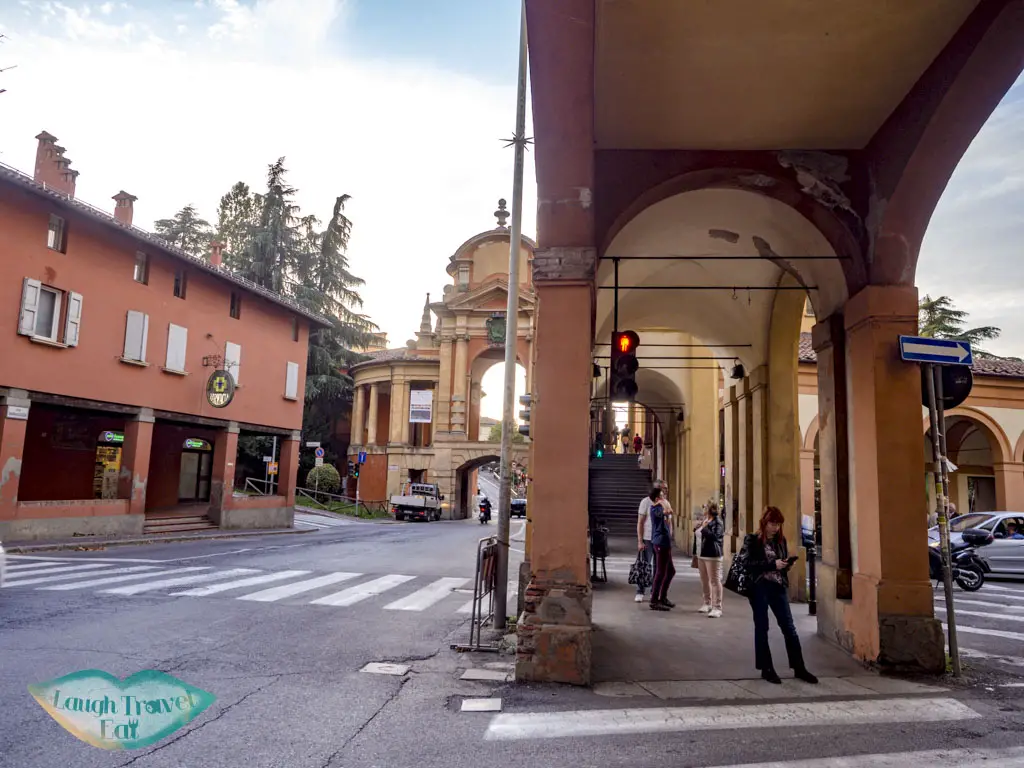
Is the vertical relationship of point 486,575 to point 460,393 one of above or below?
below

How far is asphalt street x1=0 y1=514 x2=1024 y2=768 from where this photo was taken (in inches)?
169

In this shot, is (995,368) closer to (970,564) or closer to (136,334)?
(970,564)

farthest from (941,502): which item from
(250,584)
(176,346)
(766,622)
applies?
(176,346)

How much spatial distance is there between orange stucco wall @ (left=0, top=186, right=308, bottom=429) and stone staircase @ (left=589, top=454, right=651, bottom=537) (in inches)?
557

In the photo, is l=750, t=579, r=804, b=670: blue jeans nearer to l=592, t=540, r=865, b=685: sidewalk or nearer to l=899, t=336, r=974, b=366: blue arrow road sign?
l=592, t=540, r=865, b=685: sidewalk

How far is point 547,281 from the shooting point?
6770 mm

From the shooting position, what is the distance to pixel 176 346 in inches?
933

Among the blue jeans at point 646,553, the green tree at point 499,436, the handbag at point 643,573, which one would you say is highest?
the green tree at point 499,436

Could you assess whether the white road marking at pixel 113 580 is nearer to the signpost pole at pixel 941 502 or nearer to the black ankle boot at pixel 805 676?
the black ankle boot at pixel 805 676

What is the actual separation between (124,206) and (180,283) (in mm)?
4669

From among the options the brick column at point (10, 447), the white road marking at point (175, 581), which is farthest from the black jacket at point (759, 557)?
the brick column at point (10, 447)

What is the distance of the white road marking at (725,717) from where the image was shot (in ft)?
15.9

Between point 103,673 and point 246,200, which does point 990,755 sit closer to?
point 103,673

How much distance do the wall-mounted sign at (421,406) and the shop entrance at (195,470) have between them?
48.0ft
